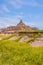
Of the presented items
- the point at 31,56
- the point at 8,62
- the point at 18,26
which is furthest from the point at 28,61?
the point at 18,26

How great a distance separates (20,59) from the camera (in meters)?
12.2

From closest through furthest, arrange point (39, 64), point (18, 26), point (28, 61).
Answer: point (39, 64), point (28, 61), point (18, 26)

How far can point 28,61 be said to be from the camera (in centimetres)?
1177

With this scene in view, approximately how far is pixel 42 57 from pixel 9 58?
263cm

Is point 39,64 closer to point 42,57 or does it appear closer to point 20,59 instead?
point 42,57

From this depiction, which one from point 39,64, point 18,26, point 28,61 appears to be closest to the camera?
point 39,64

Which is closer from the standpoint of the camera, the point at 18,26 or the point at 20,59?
the point at 20,59

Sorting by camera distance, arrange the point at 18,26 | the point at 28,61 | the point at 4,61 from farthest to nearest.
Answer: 1. the point at 18,26
2. the point at 4,61
3. the point at 28,61

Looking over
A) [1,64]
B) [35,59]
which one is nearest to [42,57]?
[35,59]

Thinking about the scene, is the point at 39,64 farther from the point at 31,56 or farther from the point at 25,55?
the point at 25,55

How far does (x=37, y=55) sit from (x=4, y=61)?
213 cm

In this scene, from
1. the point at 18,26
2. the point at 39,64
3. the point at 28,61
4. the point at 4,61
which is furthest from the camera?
the point at 18,26

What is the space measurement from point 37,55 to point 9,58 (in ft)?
6.92

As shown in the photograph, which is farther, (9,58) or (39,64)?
(9,58)
